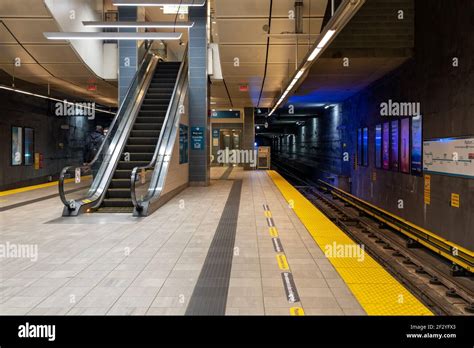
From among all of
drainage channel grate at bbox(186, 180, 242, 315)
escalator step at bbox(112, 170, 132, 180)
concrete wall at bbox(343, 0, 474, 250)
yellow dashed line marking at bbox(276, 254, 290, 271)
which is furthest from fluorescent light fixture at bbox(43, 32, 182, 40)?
concrete wall at bbox(343, 0, 474, 250)

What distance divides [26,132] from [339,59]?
10925 mm

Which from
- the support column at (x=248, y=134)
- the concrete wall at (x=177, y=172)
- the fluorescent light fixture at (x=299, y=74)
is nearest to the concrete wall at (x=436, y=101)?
the fluorescent light fixture at (x=299, y=74)

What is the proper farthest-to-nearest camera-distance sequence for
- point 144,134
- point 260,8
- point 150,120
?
1. point 150,120
2. point 144,134
3. point 260,8

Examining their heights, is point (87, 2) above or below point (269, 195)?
above

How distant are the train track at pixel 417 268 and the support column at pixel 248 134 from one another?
11804 millimetres

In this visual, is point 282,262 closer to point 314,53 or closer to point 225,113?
point 314,53

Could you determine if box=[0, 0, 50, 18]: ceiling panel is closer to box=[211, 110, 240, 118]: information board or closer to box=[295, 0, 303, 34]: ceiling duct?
box=[295, 0, 303, 34]: ceiling duct

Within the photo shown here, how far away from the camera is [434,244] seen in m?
6.55

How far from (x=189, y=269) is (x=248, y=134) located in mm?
18113

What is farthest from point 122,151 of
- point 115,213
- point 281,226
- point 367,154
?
point 367,154

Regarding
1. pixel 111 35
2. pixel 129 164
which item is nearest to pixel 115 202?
pixel 129 164

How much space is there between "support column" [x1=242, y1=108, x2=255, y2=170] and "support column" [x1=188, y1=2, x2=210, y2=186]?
31.7 ft

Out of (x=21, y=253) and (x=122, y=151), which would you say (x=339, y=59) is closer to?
(x=122, y=151)

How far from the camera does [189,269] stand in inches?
154
